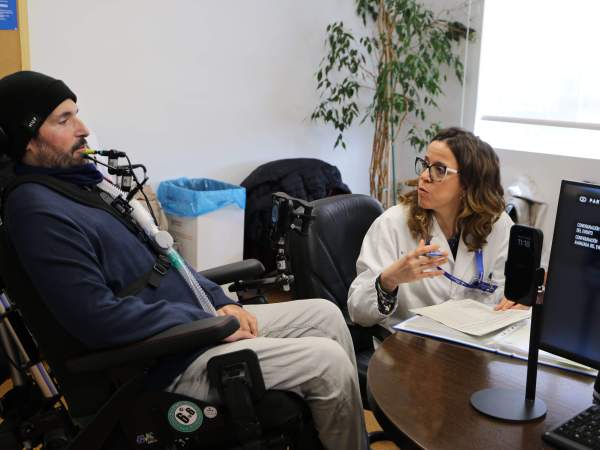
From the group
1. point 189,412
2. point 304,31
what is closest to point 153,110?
point 304,31

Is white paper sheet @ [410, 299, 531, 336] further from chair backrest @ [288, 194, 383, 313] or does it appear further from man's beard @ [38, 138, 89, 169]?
man's beard @ [38, 138, 89, 169]

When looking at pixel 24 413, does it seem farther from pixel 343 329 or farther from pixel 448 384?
pixel 448 384

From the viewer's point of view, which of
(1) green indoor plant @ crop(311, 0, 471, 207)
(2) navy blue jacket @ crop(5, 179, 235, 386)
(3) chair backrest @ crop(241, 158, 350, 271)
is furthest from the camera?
(1) green indoor plant @ crop(311, 0, 471, 207)

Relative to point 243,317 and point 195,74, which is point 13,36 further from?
point 243,317

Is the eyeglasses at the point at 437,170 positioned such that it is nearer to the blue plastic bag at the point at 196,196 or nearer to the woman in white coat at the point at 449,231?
the woman in white coat at the point at 449,231

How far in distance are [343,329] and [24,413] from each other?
0.94 m

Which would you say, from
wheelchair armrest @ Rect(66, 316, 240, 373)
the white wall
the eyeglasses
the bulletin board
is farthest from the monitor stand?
the white wall

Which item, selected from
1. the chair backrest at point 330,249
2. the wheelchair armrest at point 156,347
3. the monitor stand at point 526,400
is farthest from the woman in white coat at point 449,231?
the monitor stand at point 526,400

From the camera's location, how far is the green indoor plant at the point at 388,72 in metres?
3.87

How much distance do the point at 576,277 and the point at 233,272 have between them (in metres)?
1.19

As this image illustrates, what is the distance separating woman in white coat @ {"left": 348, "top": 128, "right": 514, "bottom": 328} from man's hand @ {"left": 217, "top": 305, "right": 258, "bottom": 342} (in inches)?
11.3

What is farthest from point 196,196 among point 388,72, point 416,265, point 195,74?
point 416,265

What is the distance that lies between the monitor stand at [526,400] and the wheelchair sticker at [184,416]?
2.15 ft

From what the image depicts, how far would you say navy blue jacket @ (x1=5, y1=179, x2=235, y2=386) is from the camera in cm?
150
